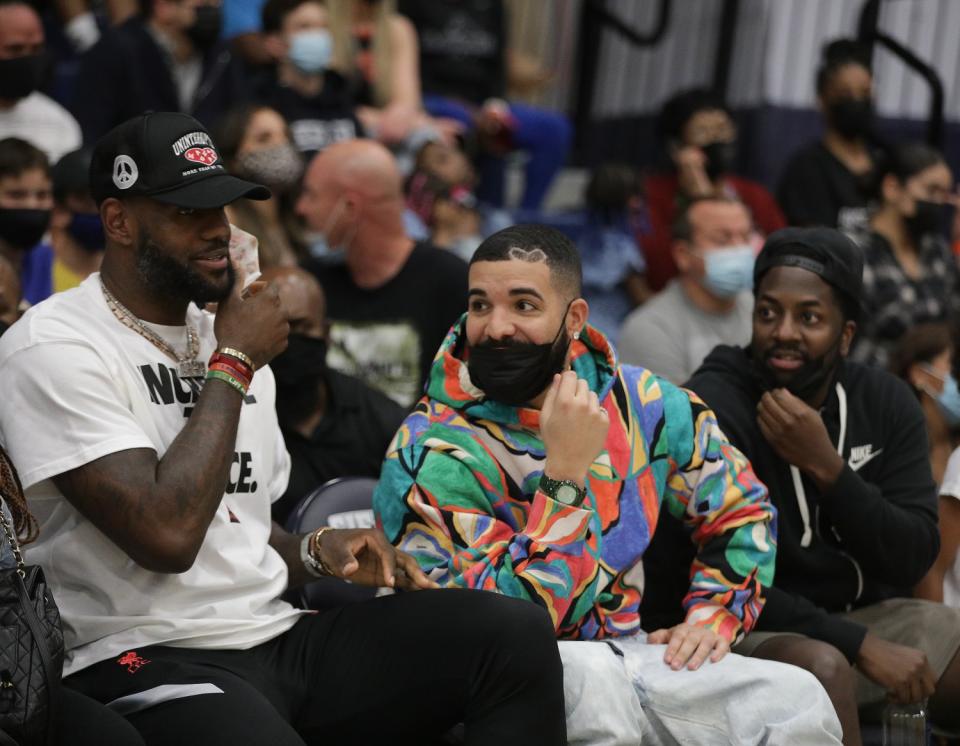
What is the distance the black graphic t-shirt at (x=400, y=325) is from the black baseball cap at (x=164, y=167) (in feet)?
7.19

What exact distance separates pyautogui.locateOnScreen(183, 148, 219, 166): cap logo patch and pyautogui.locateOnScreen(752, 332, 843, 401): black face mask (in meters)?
1.73

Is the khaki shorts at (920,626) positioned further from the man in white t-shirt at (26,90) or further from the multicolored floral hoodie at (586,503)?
the man in white t-shirt at (26,90)

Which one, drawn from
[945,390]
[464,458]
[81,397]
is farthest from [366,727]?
[945,390]

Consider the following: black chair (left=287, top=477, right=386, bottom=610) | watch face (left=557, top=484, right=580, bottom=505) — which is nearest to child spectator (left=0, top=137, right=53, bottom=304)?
black chair (left=287, top=477, right=386, bottom=610)

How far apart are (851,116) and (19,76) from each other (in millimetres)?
4107

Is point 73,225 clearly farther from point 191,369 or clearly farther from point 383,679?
point 383,679

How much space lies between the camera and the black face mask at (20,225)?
5.18 m

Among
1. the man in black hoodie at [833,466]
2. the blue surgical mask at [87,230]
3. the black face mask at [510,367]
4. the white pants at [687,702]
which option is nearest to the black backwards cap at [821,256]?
the man in black hoodie at [833,466]

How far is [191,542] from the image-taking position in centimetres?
310

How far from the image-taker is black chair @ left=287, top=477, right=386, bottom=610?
4004 millimetres

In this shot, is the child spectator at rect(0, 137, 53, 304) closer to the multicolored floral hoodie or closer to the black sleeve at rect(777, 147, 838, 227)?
the multicolored floral hoodie

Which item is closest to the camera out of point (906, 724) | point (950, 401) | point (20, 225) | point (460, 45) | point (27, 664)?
point (27, 664)

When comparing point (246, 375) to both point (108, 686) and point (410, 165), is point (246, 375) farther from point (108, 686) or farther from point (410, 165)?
point (410, 165)

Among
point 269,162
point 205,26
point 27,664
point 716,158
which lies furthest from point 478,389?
point 716,158
